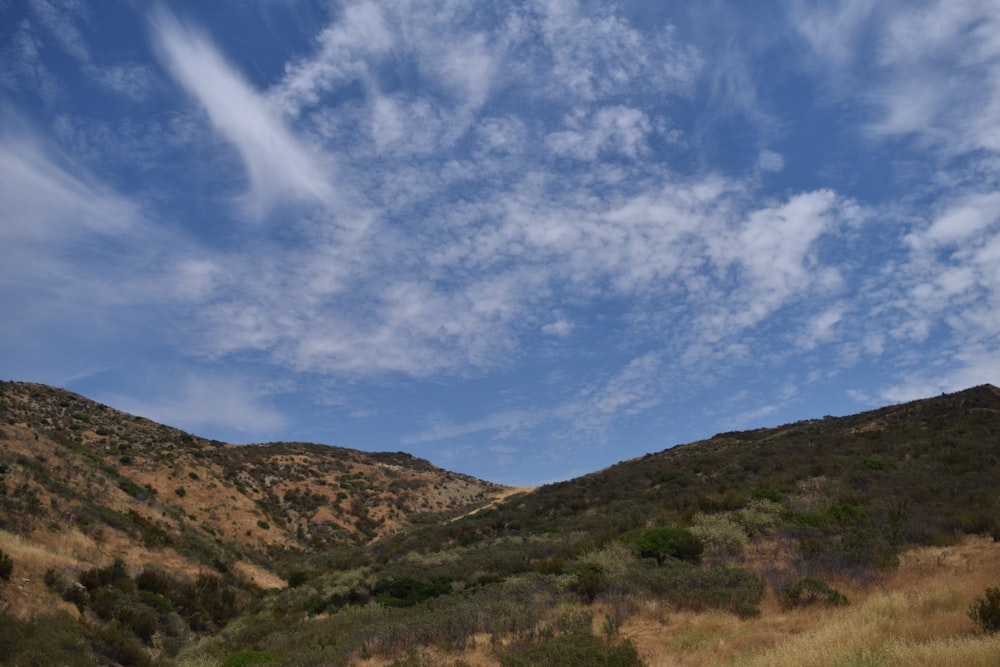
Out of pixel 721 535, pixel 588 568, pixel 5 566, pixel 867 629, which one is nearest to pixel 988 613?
pixel 867 629

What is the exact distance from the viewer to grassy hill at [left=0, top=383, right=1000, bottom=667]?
986 cm

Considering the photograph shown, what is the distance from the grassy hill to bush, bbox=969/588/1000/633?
0.13 m

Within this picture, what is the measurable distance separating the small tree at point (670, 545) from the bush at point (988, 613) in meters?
7.62

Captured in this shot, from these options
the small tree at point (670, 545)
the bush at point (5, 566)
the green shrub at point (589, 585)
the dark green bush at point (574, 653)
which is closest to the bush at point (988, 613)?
the dark green bush at point (574, 653)

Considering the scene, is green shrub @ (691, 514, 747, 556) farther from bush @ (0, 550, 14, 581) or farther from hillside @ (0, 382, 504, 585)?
hillside @ (0, 382, 504, 585)

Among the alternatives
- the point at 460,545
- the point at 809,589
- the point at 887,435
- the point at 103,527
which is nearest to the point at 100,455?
the point at 103,527

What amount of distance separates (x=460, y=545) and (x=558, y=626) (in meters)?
18.5

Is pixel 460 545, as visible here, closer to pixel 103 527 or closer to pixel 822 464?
pixel 103 527

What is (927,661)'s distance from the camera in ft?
22.5

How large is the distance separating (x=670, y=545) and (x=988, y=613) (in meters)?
8.53

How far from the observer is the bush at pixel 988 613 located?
25.5ft

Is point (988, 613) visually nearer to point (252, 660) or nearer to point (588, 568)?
point (588, 568)

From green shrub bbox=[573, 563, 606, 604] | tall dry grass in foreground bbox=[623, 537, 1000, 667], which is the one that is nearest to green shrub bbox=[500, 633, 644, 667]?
tall dry grass in foreground bbox=[623, 537, 1000, 667]

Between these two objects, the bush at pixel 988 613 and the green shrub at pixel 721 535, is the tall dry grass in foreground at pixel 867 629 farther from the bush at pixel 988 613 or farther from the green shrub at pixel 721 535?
the green shrub at pixel 721 535
